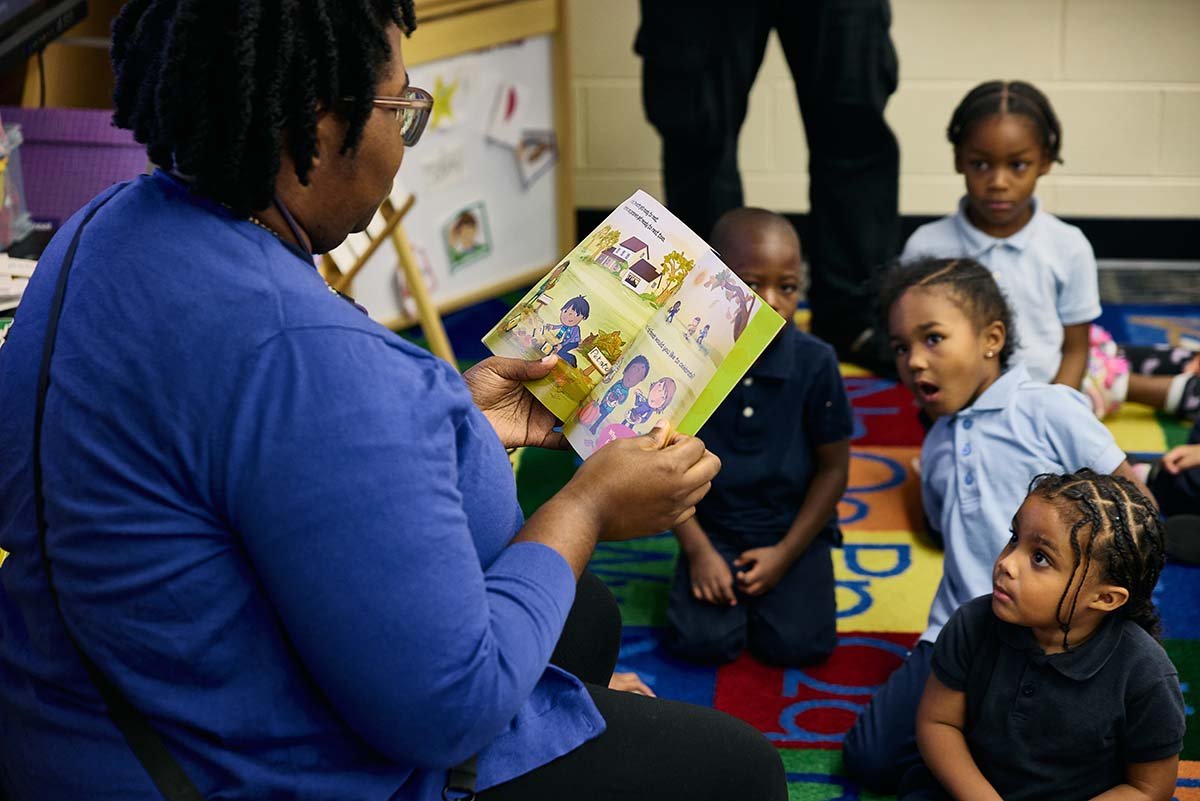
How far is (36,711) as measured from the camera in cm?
123

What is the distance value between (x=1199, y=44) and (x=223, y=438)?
13.4 feet

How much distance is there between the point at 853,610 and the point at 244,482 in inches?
70.3

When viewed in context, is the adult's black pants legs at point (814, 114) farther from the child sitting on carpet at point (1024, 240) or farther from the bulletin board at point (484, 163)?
the bulletin board at point (484, 163)

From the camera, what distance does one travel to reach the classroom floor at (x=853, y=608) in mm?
2262

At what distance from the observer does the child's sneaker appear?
10.9 ft

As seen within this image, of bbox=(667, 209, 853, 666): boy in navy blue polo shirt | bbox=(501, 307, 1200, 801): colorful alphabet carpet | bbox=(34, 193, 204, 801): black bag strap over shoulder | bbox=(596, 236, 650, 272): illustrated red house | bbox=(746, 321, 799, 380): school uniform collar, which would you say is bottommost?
bbox=(501, 307, 1200, 801): colorful alphabet carpet

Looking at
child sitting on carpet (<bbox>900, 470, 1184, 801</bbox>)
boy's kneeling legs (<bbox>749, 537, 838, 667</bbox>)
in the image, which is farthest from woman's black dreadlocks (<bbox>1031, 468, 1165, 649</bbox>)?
boy's kneeling legs (<bbox>749, 537, 838, 667</bbox>)

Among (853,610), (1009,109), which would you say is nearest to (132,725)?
(853,610)

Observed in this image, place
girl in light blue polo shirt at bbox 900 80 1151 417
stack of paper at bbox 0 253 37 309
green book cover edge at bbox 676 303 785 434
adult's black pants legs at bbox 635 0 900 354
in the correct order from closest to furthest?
green book cover edge at bbox 676 303 785 434, stack of paper at bbox 0 253 37 309, girl in light blue polo shirt at bbox 900 80 1151 417, adult's black pants legs at bbox 635 0 900 354

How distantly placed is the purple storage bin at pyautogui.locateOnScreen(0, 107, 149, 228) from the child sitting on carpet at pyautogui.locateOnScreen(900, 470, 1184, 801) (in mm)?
1756

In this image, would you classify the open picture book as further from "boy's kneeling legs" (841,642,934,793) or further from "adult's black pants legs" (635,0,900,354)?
"adult's black pants legs" (635,0,900,354)

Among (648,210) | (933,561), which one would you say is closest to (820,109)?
(933,561)

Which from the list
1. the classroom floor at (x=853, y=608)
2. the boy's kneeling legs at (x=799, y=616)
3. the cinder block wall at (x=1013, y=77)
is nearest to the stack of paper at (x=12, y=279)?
the classroom floor at (x=853, y=608)

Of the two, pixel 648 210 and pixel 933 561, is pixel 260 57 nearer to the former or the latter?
pixel 648 210
